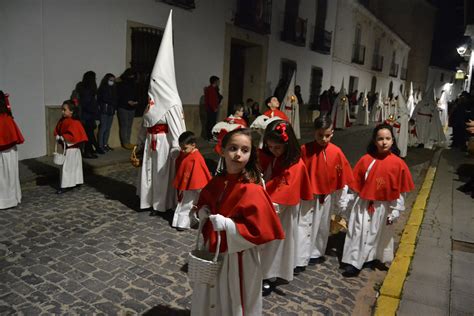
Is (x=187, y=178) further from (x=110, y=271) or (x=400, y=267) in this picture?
(x=400, y=267)

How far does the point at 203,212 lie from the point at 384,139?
223cm

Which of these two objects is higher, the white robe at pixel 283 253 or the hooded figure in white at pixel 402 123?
the hooded figure in white at pixel 402 123

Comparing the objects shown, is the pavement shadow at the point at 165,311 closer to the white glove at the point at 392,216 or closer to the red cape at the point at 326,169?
the red cape at the point at 326,169

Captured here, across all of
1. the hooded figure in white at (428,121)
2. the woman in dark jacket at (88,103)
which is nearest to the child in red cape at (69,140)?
the woman in dark jacket at (88,103)

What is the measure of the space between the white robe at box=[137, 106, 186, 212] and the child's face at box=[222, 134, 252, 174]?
9.92 feet

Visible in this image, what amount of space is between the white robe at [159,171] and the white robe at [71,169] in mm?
1432

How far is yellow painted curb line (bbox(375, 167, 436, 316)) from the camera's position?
3486 millimetres

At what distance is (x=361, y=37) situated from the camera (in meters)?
27.0

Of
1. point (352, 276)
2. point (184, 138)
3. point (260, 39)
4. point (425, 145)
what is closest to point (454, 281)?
point (352, 276)

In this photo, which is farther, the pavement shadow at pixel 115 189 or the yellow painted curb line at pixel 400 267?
the pavement shadow at pixel 115 189

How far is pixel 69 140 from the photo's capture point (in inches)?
241

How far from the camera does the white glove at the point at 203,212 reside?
2.45 metres

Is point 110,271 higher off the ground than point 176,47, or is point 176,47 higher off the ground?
point 176,47

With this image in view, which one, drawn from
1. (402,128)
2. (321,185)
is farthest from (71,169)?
(402,128)
